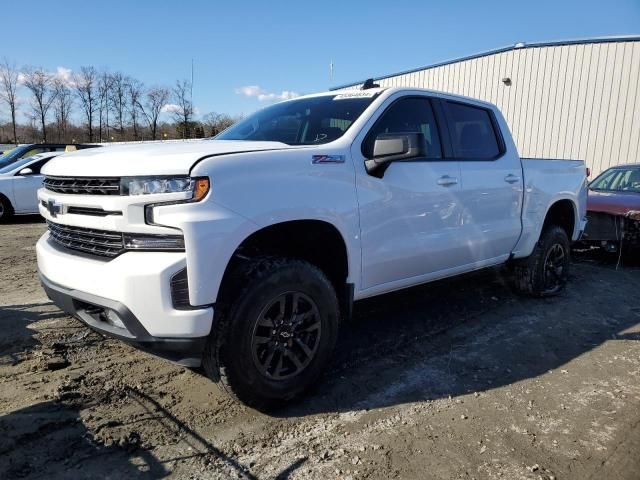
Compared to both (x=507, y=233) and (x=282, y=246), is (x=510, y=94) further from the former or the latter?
(x=282, y=246)

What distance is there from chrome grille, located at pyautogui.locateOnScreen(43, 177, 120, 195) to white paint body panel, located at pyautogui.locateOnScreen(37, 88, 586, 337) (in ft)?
0.13

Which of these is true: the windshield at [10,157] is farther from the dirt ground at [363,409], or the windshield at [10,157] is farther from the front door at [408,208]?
the front door at [408,208]

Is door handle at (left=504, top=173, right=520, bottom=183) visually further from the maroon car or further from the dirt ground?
the maroon car

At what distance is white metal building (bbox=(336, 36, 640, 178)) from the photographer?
13727mm

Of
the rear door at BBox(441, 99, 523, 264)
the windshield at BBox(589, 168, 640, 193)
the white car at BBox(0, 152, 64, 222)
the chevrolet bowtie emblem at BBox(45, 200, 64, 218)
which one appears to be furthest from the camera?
the white car at BBox(0, 152, 64, 222)

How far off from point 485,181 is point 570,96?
41.3 ft

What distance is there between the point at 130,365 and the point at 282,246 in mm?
1467

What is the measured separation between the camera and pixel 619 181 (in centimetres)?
848

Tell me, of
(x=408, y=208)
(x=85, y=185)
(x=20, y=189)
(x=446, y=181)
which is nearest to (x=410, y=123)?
(x=446, y=181)

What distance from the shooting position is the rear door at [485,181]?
427cm

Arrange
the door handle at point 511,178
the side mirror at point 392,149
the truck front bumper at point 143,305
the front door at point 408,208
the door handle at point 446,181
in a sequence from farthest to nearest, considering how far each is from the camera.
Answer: the door handle at point 511,178, the door handle at point 446,181, the front door at point 408,208, the side mirror at point 392,149, the truck front bumper at point 143,305

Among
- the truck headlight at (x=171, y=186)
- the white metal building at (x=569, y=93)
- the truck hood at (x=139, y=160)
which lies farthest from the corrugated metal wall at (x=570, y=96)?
the truck headlight at (x=171, y=186)

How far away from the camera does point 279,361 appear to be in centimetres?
297

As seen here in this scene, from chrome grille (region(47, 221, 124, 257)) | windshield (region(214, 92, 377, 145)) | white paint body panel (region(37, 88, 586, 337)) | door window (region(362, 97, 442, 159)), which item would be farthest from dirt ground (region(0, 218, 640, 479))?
windshield (region(214, 92, 377, 145))
